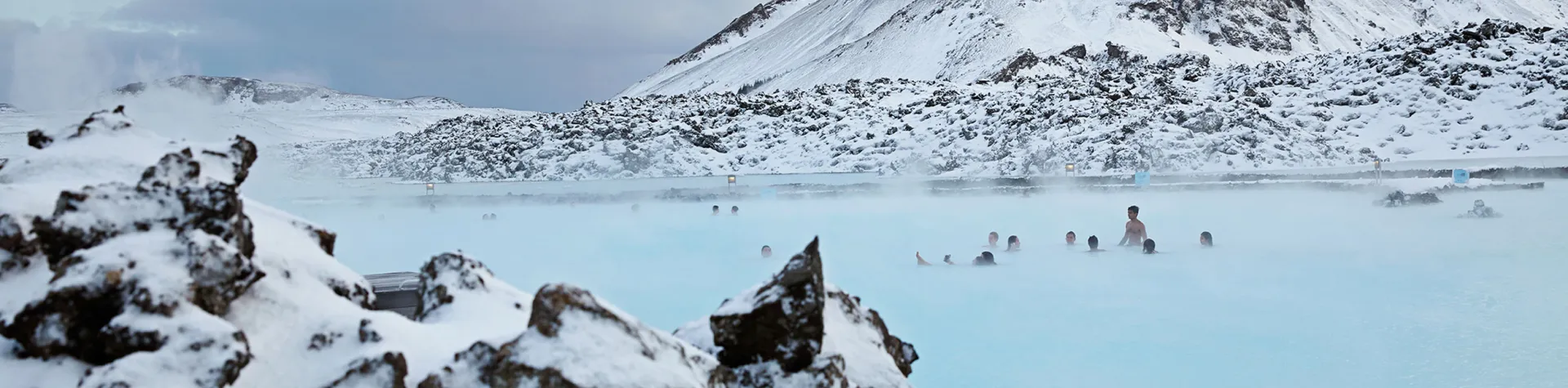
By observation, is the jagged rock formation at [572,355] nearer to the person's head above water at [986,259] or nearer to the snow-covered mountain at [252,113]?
the snow-covered mountain at [252,113]

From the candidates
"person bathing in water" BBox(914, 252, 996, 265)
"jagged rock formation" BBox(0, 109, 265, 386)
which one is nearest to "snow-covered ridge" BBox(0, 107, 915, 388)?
"jagged rock formation" BBox(0, 109, 265, 386)

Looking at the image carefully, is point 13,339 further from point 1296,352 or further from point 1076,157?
point 1076,157

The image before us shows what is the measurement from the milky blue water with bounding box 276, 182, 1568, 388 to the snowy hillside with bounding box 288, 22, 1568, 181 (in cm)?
388

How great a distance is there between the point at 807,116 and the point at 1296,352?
17.6 meters

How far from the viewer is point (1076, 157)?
53.8 ft

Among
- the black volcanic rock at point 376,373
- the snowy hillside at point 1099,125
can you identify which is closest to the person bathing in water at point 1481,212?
the snowy hillside at point 1099,125

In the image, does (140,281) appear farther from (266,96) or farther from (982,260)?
(266,96)

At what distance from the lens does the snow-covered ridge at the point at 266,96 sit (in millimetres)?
5125

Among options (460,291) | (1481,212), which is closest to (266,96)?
(1481,212)

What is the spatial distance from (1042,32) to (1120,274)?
34.1 m

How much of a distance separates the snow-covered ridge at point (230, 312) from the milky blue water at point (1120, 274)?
11.6 ft

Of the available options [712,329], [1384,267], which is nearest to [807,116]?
[1384,267]

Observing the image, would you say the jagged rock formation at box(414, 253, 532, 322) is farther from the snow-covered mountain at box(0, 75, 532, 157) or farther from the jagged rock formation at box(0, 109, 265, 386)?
the snow-covered mountain at box(0, 75, 532, 157)

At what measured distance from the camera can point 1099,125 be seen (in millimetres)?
17484
